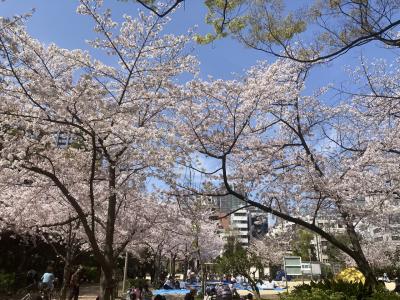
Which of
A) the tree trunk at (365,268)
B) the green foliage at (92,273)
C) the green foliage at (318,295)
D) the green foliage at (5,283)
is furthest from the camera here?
the green foliage at (92,273)

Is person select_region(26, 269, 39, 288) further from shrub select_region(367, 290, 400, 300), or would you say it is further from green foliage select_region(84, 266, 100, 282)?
shrub select_region(367, 290, 400, 300)

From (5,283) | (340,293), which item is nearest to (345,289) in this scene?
(340,293)

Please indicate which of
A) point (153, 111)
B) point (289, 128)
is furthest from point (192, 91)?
point (289, 128)

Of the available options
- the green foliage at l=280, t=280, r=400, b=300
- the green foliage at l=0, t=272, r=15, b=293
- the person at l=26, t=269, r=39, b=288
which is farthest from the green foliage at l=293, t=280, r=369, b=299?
the green foliage at l=0, t=272, r=15, b=293

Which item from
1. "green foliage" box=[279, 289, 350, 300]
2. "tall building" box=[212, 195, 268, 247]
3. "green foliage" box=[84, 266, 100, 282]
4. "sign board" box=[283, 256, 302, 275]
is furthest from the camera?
"green foliage" box=[84, 266, 100, 282]

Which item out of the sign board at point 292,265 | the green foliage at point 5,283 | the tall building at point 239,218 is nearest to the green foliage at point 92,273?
the green foliage at point 5,283

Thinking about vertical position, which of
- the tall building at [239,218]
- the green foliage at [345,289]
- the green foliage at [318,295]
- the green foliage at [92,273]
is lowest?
the green foliage at [318,295]

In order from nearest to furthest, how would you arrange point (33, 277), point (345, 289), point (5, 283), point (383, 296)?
point (383, 296) < point (345, 289) < point (33, 277) < point (5, 283)

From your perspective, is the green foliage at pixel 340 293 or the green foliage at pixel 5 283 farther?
the green foliage at pixel 5 283

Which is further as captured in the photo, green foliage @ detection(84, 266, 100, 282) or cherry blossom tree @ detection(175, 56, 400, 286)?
green foliage @ detection(84, 266, 100, 282)

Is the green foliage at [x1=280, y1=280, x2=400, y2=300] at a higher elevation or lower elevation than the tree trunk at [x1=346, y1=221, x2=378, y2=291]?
lower

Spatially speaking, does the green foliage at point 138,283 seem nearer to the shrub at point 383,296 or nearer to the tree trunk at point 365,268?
the tree trunk at point 365,268

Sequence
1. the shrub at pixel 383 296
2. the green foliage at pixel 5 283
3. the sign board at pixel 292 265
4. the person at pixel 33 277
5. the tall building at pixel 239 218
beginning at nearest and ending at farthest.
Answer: the shrub at pixel 383 296 → the tall building at pixel 239 218 → the person at pixel 33 277 → the green foliage at pixel 5 283 → the sign board at pixel 292 265

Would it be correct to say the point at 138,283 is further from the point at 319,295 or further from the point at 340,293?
the point at 340,293
